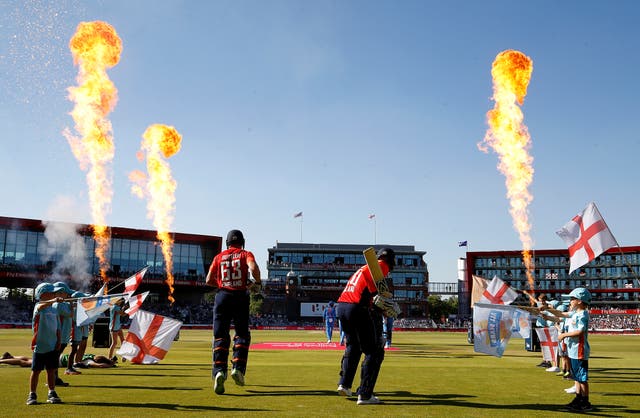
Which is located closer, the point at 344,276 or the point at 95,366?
the point at 95,366

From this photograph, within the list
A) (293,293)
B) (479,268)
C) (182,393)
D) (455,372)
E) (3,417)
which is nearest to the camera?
(3,417)

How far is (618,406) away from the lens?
8.24 meters

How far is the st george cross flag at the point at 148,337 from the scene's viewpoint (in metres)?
13.2

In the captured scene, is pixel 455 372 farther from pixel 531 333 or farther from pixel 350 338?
pixel 531 333

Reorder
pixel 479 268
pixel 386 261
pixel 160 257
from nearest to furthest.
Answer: pixel 386 261
pixel 160 257
pixel 479 268

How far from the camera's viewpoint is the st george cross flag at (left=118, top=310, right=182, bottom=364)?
13164mm

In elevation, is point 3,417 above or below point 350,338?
below

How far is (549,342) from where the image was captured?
14180 millimetres

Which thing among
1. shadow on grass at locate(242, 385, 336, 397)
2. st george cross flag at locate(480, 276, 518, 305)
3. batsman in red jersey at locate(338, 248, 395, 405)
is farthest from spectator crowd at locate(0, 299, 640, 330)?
batsman in red jersey at locate(338, 248, 395, 405)

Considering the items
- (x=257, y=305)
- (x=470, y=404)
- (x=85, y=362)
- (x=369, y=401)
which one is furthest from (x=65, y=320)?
(x=257, y=305)

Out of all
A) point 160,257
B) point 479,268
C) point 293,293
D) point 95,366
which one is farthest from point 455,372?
point 479,268

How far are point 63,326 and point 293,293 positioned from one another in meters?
91.9

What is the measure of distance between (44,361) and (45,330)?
1.52 ft

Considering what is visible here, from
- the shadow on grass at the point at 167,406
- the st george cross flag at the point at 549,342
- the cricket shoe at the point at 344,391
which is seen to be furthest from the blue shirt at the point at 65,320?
the st george cross flag at the point at 549,342
